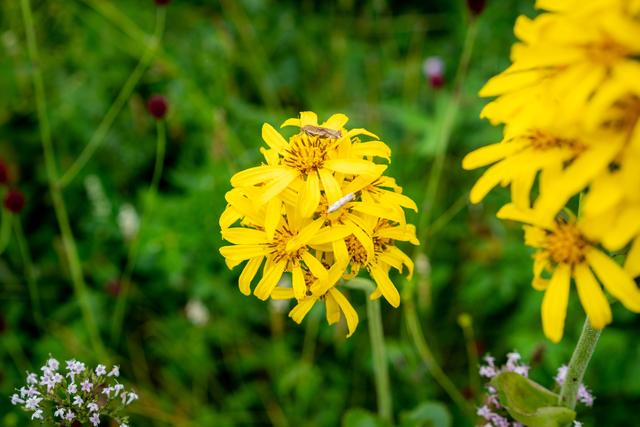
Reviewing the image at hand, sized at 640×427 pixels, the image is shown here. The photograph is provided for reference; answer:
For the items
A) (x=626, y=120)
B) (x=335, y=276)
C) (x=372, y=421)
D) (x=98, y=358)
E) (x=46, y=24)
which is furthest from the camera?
(x=46, y=24)

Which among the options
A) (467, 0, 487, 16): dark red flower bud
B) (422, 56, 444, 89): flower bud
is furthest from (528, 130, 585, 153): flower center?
(422, 56, 444, 89): flower bud

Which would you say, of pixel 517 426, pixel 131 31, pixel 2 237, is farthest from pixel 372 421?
pixel 131 31

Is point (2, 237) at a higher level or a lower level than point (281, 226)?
higher

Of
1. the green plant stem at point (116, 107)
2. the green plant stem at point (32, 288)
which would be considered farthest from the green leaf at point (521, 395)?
the green plant stem at point (116, 107)

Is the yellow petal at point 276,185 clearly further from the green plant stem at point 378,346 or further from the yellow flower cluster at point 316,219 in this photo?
the green plant stem at point 378,346

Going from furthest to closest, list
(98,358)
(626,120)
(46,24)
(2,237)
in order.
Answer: (46,24)
(2,237)
(98,358)
(626,120)

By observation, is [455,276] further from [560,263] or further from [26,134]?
[26,134]
